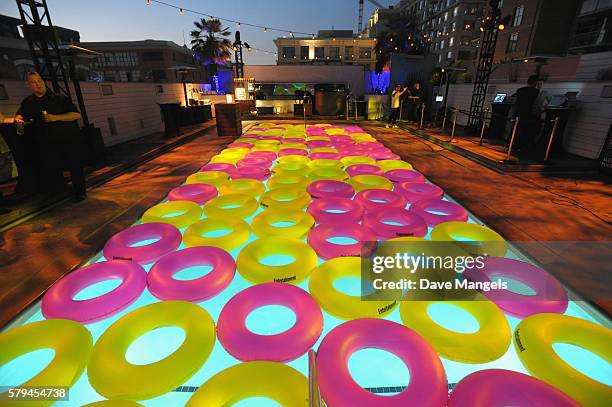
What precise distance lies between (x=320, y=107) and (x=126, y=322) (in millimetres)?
17338

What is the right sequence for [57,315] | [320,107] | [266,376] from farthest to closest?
[320,107]
[57,315]
[266,376]

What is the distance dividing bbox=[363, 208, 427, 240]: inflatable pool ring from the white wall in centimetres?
1988

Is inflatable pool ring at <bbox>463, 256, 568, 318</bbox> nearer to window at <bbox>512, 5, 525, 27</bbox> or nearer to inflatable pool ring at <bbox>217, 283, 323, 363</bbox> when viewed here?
inflatable pool ring at <bbox>217, 283, 323, 363</bbox>

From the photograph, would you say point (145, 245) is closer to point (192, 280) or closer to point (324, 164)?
point (192, 280)

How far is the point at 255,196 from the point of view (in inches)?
204

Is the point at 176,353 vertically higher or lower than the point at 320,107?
lower

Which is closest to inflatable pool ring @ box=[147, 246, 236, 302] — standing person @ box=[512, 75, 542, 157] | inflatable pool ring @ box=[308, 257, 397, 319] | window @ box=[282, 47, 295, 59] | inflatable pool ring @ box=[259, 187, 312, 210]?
inflatable pool ring @ box=[308, 257, 397, 319]

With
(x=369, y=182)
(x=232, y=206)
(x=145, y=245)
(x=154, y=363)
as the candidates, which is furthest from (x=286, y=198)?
(x=154, y=363)

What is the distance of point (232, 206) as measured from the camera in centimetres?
480

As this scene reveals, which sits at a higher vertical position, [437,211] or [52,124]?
[52,124]

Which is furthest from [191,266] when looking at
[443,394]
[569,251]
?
[569,251]

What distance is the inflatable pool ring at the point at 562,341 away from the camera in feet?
6.07

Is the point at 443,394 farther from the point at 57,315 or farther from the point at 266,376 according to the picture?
the point at 57,315

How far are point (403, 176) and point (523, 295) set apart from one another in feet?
11.7
